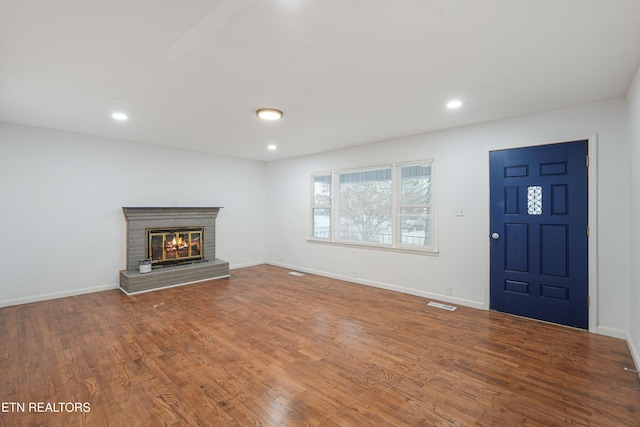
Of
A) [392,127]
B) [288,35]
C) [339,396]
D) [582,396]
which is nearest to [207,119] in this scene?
[288,35]

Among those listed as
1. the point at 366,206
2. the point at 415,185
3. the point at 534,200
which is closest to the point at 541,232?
the point at 534,200

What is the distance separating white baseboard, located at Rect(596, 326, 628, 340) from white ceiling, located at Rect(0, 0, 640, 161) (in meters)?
2.41

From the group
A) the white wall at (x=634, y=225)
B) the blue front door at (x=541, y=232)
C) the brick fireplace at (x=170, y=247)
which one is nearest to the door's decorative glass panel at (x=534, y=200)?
the blue front door at (x=541, y=232)

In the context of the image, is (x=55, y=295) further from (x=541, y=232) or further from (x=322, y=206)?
(x=541, y=232)

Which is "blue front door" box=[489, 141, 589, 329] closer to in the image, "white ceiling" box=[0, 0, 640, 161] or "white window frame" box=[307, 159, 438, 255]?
"white ceiling" box=[0, 0, 640, 161]

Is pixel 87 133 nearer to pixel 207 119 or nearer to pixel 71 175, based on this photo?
pixel 71 175

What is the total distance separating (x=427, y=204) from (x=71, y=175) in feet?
18.1

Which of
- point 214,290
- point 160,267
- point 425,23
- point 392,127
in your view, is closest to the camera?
point 425,23

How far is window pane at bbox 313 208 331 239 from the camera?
229 inches

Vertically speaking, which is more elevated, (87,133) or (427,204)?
(87,133)

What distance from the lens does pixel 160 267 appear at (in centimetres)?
521

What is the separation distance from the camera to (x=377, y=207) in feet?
16.5

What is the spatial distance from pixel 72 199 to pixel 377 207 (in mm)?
4880

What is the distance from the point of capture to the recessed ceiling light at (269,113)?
10.9ft
